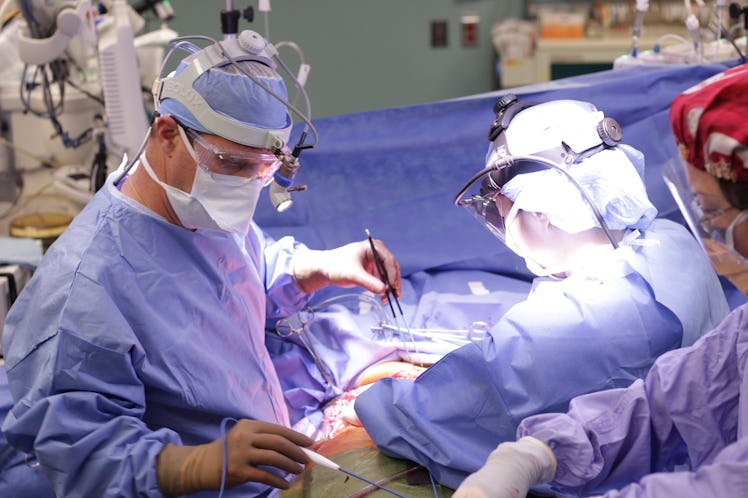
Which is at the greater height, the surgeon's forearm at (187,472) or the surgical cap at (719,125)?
the surgical cap at (719,125)

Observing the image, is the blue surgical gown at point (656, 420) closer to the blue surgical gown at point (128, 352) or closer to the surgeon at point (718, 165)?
the surgeon at point (718, 165)

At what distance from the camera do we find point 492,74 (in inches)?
213

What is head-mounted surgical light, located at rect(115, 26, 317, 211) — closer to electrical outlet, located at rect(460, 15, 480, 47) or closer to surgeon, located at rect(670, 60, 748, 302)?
surgeon, located at rect(670, 60, 748, 302)

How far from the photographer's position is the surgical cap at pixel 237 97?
5.40 ft

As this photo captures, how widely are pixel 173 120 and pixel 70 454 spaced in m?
0.64

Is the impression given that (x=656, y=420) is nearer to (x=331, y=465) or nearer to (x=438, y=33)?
(x=331, y=465)

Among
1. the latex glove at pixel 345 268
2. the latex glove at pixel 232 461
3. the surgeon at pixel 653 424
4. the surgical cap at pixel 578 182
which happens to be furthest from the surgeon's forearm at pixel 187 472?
the surgical cap at pixel 578 182

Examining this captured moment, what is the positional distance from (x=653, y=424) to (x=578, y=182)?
0.56 m

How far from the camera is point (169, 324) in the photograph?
1.65 metres

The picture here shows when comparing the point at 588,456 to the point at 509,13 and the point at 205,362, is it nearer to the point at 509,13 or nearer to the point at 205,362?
the point at 205,362

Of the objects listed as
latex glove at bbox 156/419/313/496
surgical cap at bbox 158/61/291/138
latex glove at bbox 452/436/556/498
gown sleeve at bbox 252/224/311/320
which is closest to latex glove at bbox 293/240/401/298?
gown sleeve at bbox 252/224/311/320

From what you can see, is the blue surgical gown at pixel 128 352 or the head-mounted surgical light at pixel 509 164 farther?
the head-mounted surgical light at pixel 509 164

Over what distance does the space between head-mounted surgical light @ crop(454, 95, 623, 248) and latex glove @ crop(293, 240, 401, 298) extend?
0.89 ft

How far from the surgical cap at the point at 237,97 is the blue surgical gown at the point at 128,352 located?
21cm
